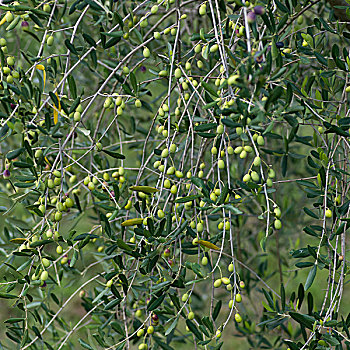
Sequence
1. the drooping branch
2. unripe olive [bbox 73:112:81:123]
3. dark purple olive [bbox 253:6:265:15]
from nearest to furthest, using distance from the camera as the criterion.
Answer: dark purple olive [bbox 253:6:265:15], unripe olive [bbox 73:112:81:123], the drooping branch

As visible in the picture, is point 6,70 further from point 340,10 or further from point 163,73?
point 340,10

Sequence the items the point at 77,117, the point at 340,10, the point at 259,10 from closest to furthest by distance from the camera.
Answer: the point at 259,10
the point at 77,117
the point at 340,10

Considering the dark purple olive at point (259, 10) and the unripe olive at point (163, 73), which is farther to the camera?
the unripe olive at point (163, 73)

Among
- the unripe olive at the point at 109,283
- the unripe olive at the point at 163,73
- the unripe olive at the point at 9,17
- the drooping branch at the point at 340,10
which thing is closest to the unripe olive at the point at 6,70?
the unripe olive at the point at 9,17

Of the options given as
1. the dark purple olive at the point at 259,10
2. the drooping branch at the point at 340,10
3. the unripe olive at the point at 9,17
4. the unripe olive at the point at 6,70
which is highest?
the unripe olive at the point at 9,17

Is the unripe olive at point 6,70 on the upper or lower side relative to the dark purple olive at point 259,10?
lower

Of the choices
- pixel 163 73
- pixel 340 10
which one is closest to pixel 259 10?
pixel 163 73

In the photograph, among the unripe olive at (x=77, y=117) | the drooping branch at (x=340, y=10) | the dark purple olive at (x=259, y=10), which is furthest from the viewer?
the drooping branch at (x=340, y=10)

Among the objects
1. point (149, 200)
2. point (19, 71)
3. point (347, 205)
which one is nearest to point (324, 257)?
point (347, 205)

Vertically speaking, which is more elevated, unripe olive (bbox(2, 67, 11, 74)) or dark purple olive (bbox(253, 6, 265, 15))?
dark purple olive (bbox(253, 6, 265, 15))

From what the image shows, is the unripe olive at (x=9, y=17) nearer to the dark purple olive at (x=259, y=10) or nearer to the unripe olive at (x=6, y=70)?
the unripe olive at (x=6, y=70)

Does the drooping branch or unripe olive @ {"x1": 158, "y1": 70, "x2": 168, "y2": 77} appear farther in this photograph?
the drooping branch

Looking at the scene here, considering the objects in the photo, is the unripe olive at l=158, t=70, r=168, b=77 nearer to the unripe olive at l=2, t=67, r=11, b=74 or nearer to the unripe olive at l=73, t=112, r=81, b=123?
the unripe olive at l=73, t=112, r=81, b=123

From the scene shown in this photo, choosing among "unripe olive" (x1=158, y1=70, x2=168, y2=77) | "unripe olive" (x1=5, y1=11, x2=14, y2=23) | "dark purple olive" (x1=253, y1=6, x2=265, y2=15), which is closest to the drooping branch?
"unripe olive" (x1=158, y1=70, x2=168, y2=77)
